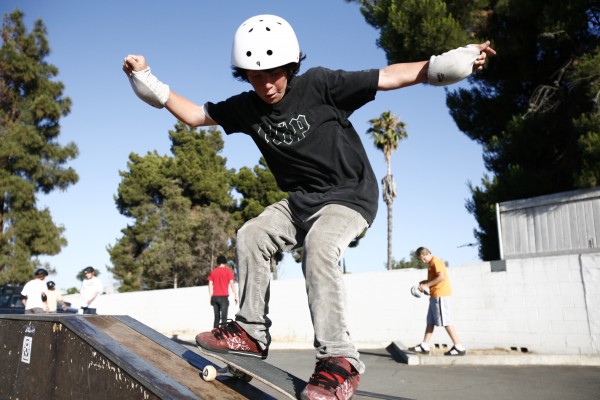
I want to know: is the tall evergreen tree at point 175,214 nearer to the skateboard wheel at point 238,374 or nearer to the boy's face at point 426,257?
the boy's face at point 426,257

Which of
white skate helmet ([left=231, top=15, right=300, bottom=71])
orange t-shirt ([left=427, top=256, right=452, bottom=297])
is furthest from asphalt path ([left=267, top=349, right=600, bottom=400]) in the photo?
white skate helmet ([left=231, top=15, right=300, bottom=71])

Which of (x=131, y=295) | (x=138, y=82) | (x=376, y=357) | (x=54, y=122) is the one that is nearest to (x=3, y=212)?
(x=54, y=122)

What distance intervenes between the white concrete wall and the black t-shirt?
8.45 metres

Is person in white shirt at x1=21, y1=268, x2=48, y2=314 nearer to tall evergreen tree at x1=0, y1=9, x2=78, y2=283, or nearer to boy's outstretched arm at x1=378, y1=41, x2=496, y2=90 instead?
boy's outstretched arm at x1=378, y1=41, x2=496, y2=90

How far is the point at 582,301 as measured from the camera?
35.5ft

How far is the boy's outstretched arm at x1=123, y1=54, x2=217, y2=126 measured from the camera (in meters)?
3.46

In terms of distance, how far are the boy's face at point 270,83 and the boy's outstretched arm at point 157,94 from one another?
51 centimetres

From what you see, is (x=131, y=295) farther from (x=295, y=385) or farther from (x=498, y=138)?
(x=295, y=385)

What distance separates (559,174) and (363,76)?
14.7m

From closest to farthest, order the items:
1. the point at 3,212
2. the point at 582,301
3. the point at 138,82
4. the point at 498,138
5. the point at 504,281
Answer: the point at 138,82 → the point at 582,301 → the point at 504,281 → the point at 498,138 → the point at 3,212

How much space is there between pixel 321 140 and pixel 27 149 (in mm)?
28099

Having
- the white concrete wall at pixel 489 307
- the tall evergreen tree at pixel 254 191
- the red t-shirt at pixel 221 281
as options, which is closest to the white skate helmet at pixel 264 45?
the white concrete wall at pixel 489 307

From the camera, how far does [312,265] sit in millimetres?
2891

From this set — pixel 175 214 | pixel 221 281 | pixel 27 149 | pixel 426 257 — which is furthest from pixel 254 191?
pixel 426 257
